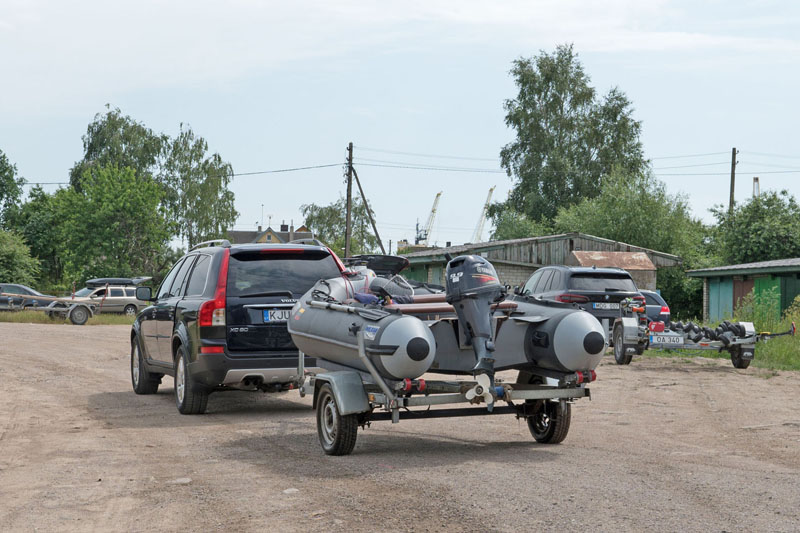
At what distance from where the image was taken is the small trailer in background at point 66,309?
37.2m

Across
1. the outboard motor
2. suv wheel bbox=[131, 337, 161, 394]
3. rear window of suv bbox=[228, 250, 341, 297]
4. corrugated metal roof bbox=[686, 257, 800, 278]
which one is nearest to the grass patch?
corrugated metal roof bbox=[686, 257, 800, 278]

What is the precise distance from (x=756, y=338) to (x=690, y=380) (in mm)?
2996

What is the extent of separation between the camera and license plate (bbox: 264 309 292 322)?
1058 cm

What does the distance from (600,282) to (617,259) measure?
20.1 metres

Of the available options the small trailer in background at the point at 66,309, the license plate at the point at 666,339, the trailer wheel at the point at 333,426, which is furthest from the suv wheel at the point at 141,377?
the small trailer in background at the point at 66,309

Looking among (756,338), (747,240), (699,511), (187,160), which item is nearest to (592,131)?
(747,240)

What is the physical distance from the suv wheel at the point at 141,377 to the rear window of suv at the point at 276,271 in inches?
118

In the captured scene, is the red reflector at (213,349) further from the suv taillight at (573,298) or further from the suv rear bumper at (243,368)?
the suv taillight at (573,298)

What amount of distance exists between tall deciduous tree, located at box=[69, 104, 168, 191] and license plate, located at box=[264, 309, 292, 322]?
64.1m

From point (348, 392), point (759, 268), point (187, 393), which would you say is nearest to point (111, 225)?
point (759, 268)

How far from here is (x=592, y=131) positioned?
63.9 metres

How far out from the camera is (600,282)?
19781mm

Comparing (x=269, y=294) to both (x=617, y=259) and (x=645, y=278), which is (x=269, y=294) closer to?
(x=617, y=259)

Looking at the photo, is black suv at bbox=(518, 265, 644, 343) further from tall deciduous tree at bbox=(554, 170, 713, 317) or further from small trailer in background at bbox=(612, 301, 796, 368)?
tall deciduous tree at bbox=(554, 170, 713, 317)
